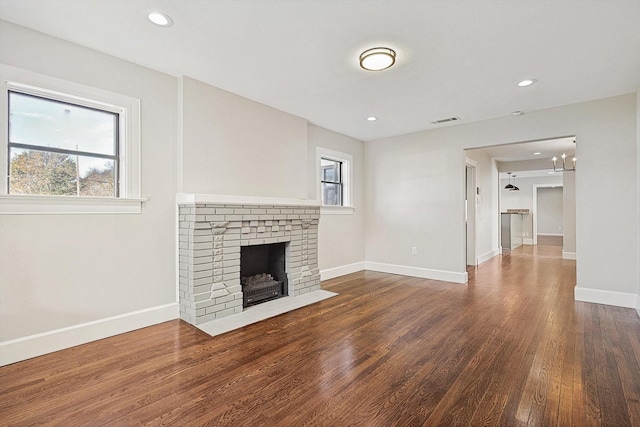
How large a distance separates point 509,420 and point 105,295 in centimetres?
321

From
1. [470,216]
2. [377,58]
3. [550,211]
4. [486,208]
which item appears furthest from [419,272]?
[550,211]

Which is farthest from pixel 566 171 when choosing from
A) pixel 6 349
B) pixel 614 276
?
pixel 6 349

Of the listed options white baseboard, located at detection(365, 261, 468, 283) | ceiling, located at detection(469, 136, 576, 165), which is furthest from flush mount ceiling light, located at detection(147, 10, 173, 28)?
ceiling, located at detection(469, 136, 576, 165)

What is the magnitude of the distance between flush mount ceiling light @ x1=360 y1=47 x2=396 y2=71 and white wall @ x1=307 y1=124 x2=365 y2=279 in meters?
2.19

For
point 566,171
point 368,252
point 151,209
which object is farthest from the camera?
point 566,171

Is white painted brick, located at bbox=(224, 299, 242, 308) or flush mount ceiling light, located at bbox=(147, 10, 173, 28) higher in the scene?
flush mount ceiling light, located at bbox=(147, 10, 173, 28)

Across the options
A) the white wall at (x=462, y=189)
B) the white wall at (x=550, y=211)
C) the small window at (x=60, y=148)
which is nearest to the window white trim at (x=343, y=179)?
the white wall at (x=462, y=189)

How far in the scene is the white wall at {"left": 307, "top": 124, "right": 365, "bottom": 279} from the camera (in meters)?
5.05

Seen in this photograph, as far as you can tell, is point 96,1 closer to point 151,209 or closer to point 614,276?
point 151,209

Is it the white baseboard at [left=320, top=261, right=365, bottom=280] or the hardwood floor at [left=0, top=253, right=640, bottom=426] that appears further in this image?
the white baseboard at [left=320, top=261, right=365, bottom=280]

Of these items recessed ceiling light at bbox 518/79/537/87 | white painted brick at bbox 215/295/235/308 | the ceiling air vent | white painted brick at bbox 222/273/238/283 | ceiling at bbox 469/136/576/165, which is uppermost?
the ceiling air vent

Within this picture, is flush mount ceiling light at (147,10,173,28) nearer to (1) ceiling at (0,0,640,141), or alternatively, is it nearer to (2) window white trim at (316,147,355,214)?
(1) ceiling at (0,0,640,141)

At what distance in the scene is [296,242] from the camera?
4.21 meters

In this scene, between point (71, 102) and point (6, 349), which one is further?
point (71, 102)
